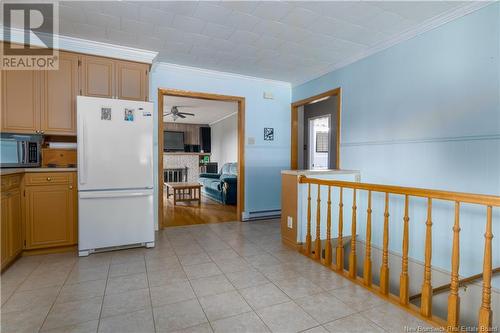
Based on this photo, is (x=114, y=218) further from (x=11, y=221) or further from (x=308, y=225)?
(x=308, y=225)

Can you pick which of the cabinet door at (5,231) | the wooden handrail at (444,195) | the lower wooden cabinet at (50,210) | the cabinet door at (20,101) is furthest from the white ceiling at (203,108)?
the wooden handrail at (444,195)

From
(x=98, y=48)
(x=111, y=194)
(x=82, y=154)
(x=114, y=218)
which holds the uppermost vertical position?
(x=98, y=48)

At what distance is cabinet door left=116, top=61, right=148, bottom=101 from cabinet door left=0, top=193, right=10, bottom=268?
155 cm

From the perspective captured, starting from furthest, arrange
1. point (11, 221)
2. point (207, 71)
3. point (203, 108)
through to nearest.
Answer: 1. point (203, 108)
2. point (207, 71)
3. point (11, 221)

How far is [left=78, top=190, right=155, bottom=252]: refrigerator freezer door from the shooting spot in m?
2.80

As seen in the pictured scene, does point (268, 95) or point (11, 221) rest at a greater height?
point (268, 95)

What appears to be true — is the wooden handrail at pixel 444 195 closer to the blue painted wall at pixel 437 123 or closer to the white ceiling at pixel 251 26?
the blue painted wall at pixel 437 123

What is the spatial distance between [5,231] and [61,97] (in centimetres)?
147

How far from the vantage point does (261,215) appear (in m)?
4.64

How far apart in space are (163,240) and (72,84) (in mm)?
2109

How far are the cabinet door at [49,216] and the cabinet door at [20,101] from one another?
676 millimetres

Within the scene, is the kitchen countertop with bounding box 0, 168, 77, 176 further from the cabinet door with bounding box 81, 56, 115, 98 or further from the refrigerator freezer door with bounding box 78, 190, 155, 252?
the cabinet door with bounding box 81, 56, 115, 98

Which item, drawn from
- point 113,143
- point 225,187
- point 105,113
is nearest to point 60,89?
point 105,113

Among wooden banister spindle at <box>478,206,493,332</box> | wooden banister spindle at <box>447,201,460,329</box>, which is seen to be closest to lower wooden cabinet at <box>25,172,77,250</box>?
wooden banister spindle at <box>447,201,460,329</box>
